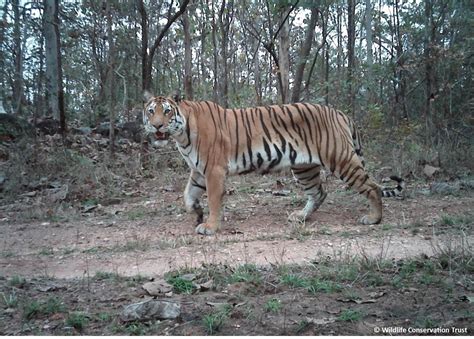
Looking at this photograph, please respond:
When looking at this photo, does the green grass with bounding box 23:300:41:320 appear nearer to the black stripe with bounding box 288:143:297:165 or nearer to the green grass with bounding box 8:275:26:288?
the green grass with bounding box 8:275:26:288

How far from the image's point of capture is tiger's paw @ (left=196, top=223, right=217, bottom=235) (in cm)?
592

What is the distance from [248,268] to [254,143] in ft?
9.06

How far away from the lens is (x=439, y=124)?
11695mm

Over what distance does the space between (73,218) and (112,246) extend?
1.91 m

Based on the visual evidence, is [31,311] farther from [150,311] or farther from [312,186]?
[312,186]

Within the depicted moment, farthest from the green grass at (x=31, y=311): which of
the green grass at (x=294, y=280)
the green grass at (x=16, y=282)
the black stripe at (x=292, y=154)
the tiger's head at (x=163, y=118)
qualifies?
the black stripe at (x=292, y=154)

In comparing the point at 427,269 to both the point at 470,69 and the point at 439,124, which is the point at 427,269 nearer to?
the point at 439,124

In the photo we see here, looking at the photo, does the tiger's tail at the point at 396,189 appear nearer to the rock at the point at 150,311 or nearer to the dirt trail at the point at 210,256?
the dirt trail at the point at 210,256

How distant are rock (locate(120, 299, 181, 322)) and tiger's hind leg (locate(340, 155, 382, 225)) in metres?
3.74

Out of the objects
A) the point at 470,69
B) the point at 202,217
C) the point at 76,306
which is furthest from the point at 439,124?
the point at 76,306

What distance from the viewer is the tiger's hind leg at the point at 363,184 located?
20.5 feet

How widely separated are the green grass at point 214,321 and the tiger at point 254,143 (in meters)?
3.08

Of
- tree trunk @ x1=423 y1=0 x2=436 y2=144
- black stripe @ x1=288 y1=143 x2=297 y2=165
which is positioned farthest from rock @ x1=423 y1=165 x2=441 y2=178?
black stripe @ x1=288 y1=143 x2=297 y2=165

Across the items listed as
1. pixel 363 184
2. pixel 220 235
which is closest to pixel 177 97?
pixel 220 235
